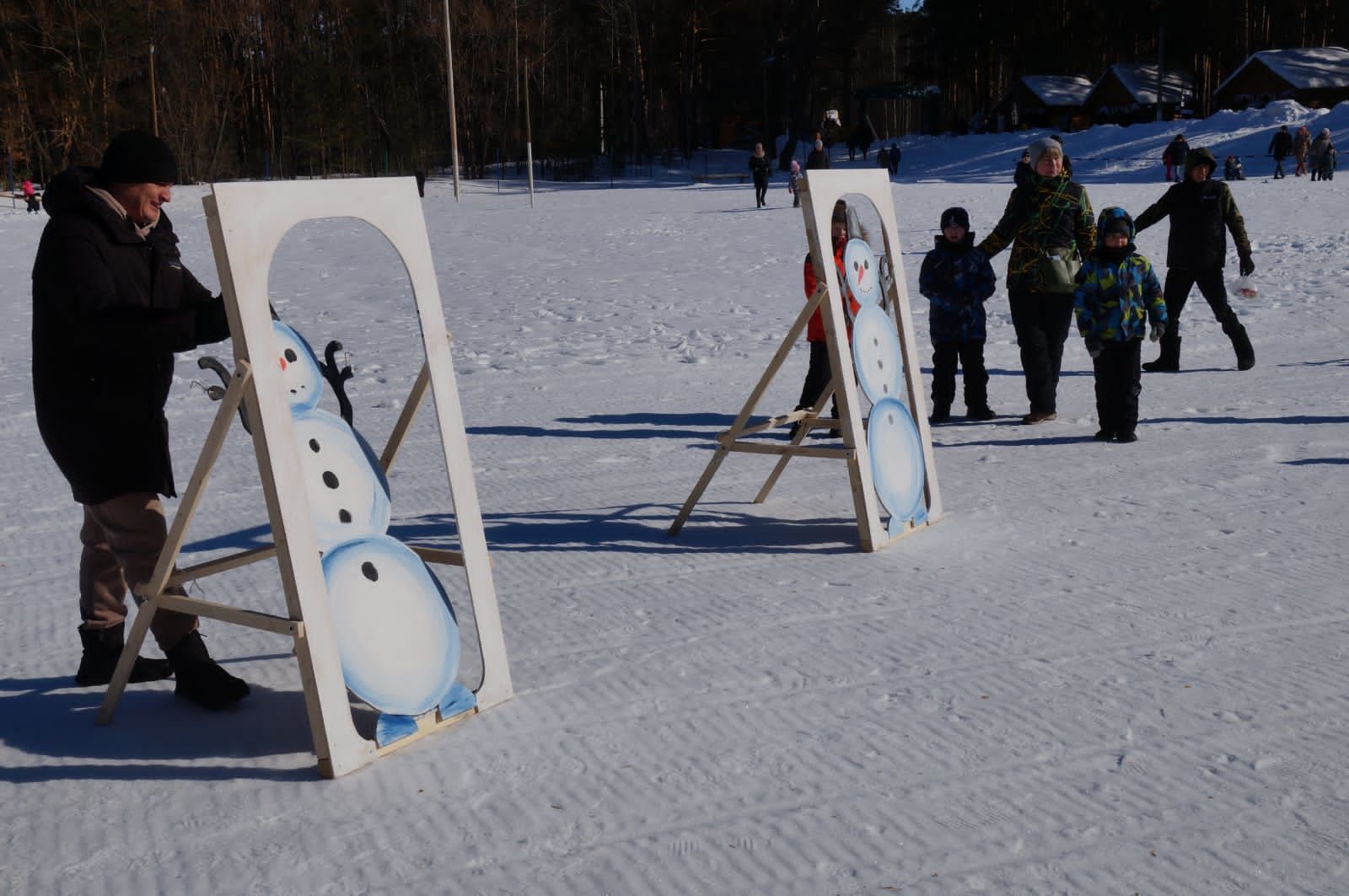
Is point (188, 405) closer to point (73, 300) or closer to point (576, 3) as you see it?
point (73, 300)

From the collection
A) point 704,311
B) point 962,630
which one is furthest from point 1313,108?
point 962,630

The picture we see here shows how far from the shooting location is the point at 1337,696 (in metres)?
3.75

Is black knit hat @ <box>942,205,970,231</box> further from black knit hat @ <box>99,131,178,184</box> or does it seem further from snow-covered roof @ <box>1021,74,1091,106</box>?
snow-covered roof @ <box>1021,74,1091,106</box>

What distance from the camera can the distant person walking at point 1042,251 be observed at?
769 centimetres

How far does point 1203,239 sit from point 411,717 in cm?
766

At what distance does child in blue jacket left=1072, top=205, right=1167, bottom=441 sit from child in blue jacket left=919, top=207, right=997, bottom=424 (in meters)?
0.58

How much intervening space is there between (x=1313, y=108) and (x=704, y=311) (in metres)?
38.1

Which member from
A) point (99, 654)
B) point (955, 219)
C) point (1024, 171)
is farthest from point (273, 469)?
point (1024, 171)

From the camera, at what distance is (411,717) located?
11.9ft

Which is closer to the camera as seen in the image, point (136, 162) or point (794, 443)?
point (136, 162)

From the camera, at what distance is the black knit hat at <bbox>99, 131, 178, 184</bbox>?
3.60 meters

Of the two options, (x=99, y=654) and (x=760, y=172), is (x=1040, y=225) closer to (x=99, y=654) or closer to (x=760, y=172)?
(x=99, y=654)

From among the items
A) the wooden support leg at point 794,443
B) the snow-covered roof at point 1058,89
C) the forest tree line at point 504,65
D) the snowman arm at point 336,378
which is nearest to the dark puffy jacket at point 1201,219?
the wooden support leg at point 794,443

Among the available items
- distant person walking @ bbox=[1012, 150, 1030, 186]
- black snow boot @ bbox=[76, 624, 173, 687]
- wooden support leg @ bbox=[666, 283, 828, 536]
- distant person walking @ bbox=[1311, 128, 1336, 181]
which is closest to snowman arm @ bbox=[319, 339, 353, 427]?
black snow boot @ bbox=[76, 624, 173, 687]
